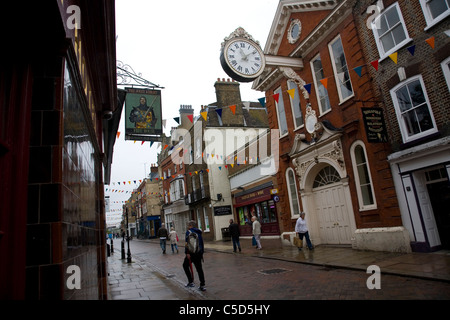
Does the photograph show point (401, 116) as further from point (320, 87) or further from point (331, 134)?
point (320, 87)

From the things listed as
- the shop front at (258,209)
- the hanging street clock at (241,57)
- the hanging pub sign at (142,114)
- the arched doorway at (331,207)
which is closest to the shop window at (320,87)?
the arched doorway at (331,207)

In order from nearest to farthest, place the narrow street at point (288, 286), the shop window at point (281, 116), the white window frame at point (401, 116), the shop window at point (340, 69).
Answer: the narrow street at point (288, 286) < the white window frame at point (401, 116) < the shop window at point (340, 69) < the shop window at point (281, 116)

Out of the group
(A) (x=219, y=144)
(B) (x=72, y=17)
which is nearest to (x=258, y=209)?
(A) (x=219, y=144)

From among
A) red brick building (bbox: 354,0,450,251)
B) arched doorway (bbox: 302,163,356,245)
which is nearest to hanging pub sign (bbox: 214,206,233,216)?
arched doorway (bbox: 302,163,356,245)

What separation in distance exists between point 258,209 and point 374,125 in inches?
501

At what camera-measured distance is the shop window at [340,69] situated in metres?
12.4

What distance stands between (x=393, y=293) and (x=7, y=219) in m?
6.28

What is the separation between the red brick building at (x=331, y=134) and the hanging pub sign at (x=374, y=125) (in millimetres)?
34

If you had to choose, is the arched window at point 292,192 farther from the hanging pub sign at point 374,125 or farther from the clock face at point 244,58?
the clock face at point 244,58

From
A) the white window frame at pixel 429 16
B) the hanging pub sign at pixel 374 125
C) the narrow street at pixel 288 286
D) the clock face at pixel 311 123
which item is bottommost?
the narrow street at pixel 288 286

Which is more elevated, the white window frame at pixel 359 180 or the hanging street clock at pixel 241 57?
the hanging street clock at pixel 241 57

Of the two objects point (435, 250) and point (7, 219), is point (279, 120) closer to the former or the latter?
point (435, 250)

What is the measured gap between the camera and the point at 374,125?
1032 cm

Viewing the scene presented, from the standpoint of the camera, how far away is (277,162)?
17500mm
